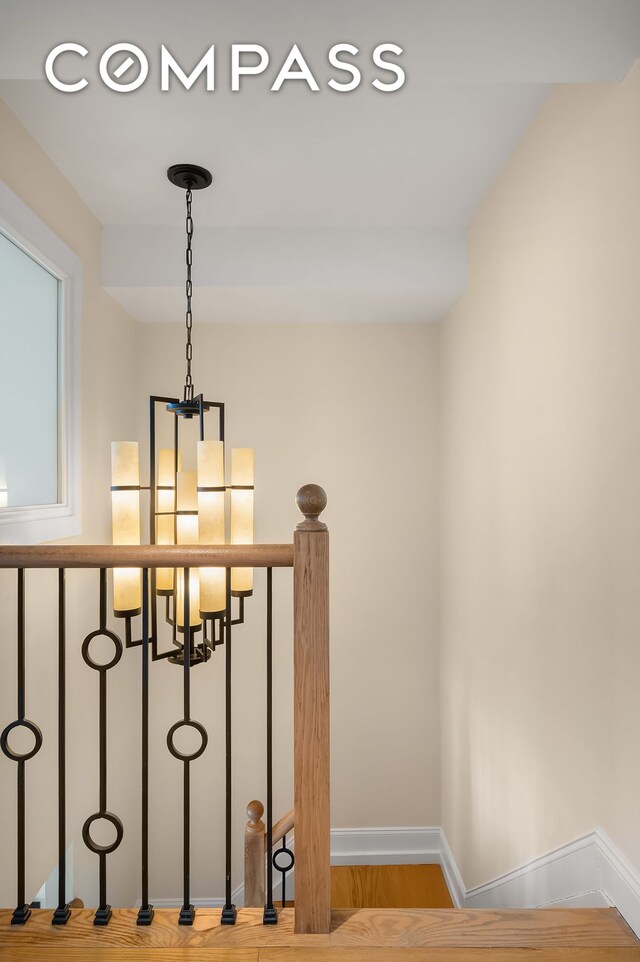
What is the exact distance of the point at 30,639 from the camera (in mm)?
2057

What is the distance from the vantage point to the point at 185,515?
209 cm

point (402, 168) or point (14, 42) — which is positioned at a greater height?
point (402, 168)

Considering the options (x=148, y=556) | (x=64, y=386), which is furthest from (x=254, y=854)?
(x=64, y=386)

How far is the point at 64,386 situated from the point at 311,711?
1655 millimetres

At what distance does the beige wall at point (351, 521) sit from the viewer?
3.41 m

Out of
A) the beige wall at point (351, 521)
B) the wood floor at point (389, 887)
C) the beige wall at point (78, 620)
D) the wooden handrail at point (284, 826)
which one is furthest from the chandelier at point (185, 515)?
the wood floor at point (389, 887)

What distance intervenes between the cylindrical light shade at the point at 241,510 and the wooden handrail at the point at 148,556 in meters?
0.66

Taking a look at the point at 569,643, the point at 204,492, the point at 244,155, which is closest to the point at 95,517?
the point at 204,492

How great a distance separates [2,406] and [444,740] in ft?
8.91

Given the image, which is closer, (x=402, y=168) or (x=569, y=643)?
(x=569, y=643)

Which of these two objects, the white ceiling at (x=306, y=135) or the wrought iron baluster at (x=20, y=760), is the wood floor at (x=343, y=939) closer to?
the wrought iron baluster at (x=20, y=760)

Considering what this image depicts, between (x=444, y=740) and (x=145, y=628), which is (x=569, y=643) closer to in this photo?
(x=145, y=628)

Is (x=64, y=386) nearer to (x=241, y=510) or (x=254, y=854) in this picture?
(x=241, y=510)

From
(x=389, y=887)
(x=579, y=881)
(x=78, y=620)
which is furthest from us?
(x=389, y=887)
